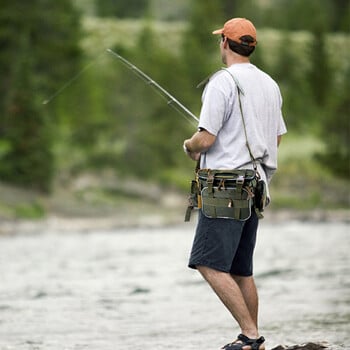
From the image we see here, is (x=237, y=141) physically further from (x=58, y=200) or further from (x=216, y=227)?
(x=58, y=200)

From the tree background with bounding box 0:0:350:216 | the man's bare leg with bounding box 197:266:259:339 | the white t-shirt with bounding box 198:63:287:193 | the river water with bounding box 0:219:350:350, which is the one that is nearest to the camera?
the white t-shirt with bounding box 198:63:287:193

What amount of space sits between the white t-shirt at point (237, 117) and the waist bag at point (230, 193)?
0.18ft

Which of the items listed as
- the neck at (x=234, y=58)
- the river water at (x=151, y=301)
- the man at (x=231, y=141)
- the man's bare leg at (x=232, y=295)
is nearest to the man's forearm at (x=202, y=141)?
the man at (x=231, y=141)

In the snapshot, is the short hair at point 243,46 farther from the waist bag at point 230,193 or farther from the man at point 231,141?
the waist bag at point 230,193

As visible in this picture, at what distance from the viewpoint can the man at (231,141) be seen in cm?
723

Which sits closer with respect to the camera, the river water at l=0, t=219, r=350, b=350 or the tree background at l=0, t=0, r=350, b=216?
the river water at l=0, t=219, r=350, b=350

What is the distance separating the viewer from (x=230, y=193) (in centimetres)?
727

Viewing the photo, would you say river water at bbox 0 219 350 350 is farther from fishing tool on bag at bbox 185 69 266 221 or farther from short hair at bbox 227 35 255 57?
short hair at bbox 227 35 255 57

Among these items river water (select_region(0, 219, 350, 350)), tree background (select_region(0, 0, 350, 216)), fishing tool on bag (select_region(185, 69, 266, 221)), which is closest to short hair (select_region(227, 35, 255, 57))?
fishing tool on bag (select_region(185, 69, 266, 221))

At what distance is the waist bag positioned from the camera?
7.26 m

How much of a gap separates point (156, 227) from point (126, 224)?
1.72 m

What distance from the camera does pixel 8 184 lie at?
1981 inches

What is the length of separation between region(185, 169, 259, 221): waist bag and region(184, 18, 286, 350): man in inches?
1.8

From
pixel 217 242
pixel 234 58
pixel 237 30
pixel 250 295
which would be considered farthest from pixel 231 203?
pixel 237 30
